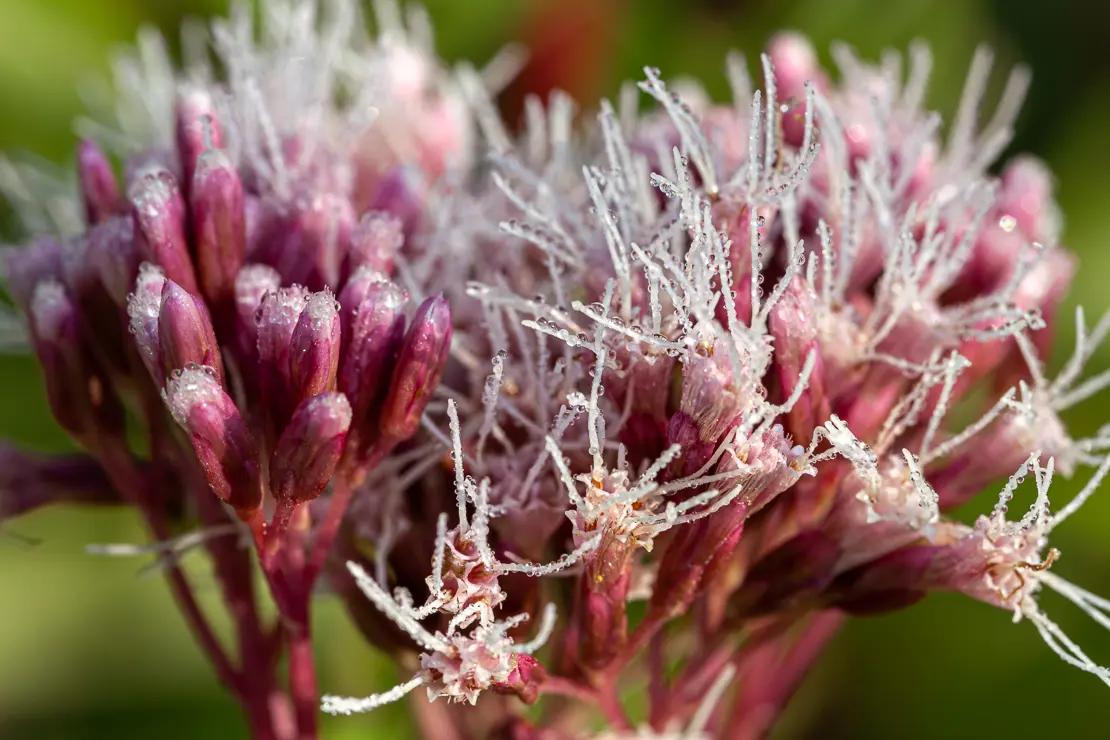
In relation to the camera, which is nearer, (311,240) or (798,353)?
(798,353)

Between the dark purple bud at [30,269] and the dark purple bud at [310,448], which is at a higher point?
the dark purple bud at [30,269]

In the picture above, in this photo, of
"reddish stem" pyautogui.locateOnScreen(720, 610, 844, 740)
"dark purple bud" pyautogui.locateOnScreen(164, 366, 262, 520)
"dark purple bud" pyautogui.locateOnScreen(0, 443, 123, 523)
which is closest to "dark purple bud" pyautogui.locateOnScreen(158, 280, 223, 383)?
"dark purple bud" pyautogui.locateOnScreen(164, 366, 262, 520)

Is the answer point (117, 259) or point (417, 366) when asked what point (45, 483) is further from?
point (417, 366)

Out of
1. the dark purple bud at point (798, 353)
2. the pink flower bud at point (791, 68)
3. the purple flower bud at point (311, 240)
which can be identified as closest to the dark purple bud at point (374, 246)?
the purple flower bud at point (311, 240)

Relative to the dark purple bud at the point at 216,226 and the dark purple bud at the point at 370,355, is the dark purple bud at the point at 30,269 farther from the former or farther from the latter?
the dark purple bud at the point at 370,355

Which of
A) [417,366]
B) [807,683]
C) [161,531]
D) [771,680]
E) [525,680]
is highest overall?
[417,366]

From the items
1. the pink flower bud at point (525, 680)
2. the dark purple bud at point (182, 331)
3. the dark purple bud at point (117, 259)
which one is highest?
the dark purple bud at point (117, 259)

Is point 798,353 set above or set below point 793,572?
above

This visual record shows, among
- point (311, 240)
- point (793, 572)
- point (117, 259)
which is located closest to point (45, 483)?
point (117, 259)
